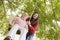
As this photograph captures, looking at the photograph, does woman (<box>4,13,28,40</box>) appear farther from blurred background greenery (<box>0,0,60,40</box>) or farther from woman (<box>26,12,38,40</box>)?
blurred background greenery (<box>0,0,60,40</box>)

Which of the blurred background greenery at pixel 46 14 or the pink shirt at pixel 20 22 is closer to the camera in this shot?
the pink shirt at pixel 20 22

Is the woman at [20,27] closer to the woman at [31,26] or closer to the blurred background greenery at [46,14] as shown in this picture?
the woman at [31,26]

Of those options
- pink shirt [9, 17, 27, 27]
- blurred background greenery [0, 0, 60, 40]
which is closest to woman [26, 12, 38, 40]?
pink shirt [9, 17, 27, 27]

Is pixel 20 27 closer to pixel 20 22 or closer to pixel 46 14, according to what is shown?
pixel 20 22

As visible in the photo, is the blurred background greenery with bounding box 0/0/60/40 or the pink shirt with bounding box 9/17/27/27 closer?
the pink shirt with bounding box 9/17/27/27

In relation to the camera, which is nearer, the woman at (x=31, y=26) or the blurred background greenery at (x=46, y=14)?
the woman at (x=31, y=26)

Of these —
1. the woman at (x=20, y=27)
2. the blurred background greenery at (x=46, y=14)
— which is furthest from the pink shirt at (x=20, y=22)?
the blurred background greenery at (x=46, y=14)

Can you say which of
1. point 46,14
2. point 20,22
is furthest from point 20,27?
point 46,14

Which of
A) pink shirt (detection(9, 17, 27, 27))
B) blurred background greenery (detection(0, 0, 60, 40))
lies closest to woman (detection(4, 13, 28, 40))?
pink shirt (detection(9, 17, 27, 27))

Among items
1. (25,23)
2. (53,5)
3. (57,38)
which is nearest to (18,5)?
(53,5)

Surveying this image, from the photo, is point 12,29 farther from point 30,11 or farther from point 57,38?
point 57,38

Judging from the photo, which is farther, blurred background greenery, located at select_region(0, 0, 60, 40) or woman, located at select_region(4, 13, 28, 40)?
blurred background greenery, located at select_region(0, 0, 60, 40)

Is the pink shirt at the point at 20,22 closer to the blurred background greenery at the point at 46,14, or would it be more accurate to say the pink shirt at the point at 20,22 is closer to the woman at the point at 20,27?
the woman at the point at 20,27

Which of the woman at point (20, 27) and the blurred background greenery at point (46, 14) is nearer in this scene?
the woman at point (20, 27)
